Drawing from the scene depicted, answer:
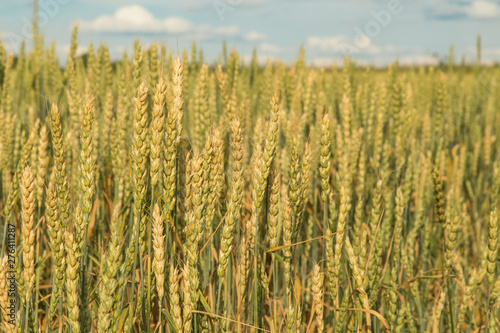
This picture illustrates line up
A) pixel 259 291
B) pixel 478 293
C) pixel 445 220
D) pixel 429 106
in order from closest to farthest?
pixel 259 291, pixel 445 220, pixel 478 293, pixel 429 106

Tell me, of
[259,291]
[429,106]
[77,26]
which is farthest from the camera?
[429,106]

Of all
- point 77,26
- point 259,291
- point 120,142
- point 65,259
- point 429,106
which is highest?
point 77,26

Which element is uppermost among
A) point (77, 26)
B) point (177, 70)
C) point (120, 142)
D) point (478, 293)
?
point (77, 26)

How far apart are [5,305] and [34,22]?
2.78 m

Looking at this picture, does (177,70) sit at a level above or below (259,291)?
above

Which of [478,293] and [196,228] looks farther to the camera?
[478,293]

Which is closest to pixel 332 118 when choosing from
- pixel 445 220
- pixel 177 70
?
pixel 445 220

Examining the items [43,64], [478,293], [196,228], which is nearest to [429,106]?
[478,293]

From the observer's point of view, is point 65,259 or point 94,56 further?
point 94,56

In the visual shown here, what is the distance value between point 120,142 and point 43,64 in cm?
154

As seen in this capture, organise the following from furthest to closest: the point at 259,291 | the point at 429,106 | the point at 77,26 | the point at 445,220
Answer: the point at 429,106, the point at 77,26, the point at 445,220, the point at 259,291

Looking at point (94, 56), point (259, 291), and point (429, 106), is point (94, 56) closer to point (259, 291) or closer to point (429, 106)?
point (259, 291)

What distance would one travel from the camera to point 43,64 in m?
2.86

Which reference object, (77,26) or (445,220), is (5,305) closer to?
(445,220)
